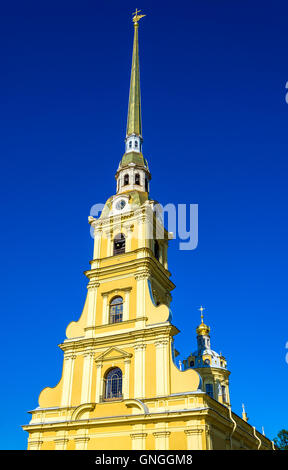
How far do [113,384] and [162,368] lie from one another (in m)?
3.83

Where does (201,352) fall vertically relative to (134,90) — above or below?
below

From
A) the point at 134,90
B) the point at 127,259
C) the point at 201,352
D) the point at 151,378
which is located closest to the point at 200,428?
the point at 151,378

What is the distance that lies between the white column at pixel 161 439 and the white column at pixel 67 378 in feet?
23.0

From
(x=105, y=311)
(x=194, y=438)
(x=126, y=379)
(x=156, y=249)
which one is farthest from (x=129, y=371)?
(x=156, y=249)

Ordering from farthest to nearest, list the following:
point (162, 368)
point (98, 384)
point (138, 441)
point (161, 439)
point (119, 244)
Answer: point (119, 244)
point (98, 384)
point (162, 368)
point (138, 441)
point (161, 439)

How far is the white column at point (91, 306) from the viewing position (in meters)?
31.7

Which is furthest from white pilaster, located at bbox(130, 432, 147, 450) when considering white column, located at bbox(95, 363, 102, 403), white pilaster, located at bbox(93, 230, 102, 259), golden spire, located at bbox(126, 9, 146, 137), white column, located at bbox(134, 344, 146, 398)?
golden spire, located at bbox(126, 9, 146, 137)

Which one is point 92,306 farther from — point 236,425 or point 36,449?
point 236,425

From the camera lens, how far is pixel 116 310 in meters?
32.0

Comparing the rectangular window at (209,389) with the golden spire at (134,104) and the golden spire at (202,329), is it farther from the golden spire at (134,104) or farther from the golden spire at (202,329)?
the golden spire at (134,104)

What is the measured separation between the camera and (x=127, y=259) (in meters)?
33.5

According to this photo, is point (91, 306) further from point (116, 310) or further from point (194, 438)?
point (194, 438)
